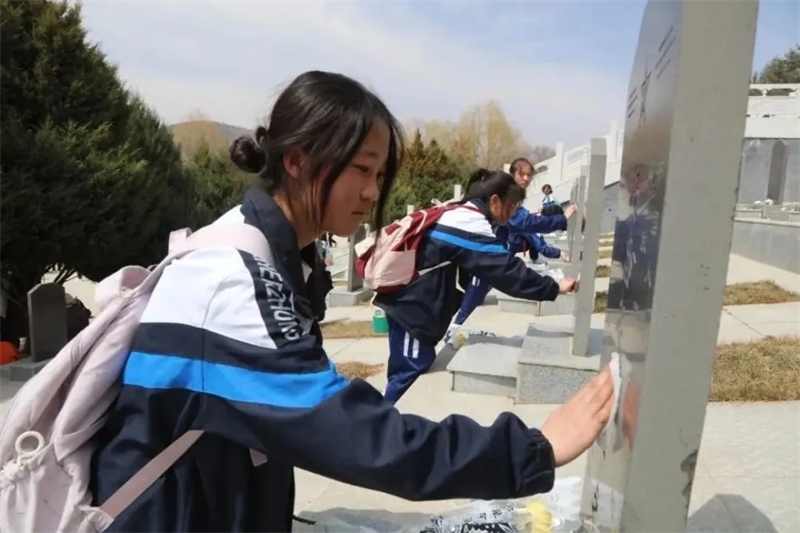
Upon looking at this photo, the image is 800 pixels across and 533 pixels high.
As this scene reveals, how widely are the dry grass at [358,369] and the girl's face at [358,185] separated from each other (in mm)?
4326

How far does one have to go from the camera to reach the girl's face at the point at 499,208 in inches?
175

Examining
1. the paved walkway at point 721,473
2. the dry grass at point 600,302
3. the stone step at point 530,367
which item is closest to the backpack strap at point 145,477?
the paved walkway at point 721,473

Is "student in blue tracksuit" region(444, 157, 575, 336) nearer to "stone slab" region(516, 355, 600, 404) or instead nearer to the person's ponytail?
the person's ponytail

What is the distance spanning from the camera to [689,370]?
39.4 inches

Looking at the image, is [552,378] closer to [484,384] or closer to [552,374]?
[552,374]

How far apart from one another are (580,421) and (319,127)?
2.52 ft

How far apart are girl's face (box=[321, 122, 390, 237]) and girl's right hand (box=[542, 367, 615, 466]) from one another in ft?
1.94

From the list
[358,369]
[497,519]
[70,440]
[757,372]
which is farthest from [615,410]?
[358,369]

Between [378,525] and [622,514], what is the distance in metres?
1.85

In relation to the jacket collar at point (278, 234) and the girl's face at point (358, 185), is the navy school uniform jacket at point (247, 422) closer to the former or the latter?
the jacket collar at point (278, 234)

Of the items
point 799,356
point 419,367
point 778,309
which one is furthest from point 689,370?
point 778,309

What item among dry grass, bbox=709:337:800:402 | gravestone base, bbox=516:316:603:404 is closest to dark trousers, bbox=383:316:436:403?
gravestone base, bbox=516:316:603:404

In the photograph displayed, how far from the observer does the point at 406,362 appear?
4.02 m

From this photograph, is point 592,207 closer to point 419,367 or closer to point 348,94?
point 419,367
